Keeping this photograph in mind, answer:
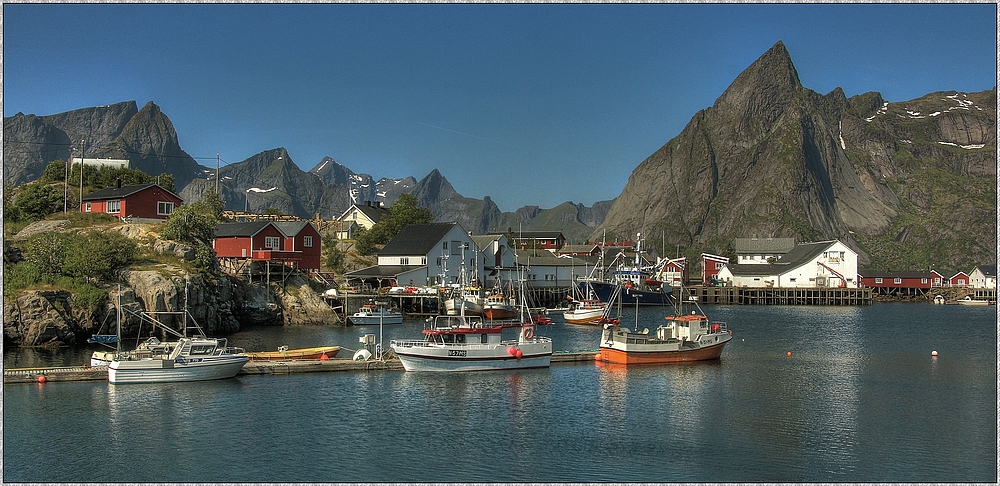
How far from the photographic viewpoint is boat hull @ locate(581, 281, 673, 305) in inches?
4082

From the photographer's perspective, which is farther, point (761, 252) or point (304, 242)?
point (761, 252)

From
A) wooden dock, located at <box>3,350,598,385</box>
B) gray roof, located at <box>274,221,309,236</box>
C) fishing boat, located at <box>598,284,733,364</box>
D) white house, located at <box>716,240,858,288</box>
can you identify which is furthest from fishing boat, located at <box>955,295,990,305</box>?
gray roof, located at <box>274,221,309,236</box>

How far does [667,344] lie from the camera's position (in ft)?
154

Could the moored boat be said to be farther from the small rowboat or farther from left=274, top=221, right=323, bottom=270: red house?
left=274, top=221, right=323, bottom=270: red house

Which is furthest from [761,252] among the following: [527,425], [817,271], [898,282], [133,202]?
[527,425]

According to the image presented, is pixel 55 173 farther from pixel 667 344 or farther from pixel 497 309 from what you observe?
pixel 667 344

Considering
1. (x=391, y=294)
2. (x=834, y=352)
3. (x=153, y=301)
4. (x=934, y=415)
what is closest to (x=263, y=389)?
(x=153, y=301)

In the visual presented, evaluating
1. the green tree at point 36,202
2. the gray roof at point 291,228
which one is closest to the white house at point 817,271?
the gray roof at point 291,228

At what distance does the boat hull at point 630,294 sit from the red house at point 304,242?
111 feet

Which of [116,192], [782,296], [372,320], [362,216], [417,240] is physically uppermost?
[362,216]

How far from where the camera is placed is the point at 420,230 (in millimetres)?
99938

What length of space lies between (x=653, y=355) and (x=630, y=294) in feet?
198

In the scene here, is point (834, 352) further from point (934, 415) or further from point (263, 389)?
point (263, 389)

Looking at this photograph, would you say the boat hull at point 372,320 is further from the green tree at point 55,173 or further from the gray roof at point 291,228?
the green tree at point 55,173
